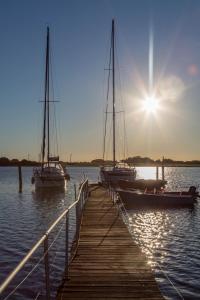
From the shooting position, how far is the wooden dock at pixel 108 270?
7629mm

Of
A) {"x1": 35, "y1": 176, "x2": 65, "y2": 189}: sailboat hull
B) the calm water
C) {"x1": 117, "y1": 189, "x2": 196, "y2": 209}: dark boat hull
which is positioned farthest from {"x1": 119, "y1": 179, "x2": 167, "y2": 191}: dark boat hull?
the calm water

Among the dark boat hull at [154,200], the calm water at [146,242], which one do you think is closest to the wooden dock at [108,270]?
the calm water at [146,242]

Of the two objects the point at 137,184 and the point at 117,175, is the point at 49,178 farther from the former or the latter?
the point at 137,184

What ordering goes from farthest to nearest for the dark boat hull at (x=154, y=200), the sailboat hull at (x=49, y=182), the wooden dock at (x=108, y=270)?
1. the sailboat hull at (x=49, y=182)
2. the dark boat hull at (x=154, y=200)
3. the wooden dock at (x=108, y=270)

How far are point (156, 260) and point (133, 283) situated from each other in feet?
24.8

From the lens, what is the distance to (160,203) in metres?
32.9

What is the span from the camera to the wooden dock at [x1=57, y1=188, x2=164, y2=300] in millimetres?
7629

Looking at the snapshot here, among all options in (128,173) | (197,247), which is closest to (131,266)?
(197,247)

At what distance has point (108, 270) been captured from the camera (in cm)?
929

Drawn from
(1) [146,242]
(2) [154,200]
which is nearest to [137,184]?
(2) [154,200]

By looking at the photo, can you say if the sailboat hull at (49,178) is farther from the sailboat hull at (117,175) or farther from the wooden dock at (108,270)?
the wooden dock at (108,270)

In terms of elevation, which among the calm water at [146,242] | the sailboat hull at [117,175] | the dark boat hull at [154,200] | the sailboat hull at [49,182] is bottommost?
the calm water at [146,242]

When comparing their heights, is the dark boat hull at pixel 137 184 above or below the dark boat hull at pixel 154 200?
above

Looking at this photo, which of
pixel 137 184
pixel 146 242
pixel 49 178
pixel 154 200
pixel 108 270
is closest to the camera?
pixel 108 270
